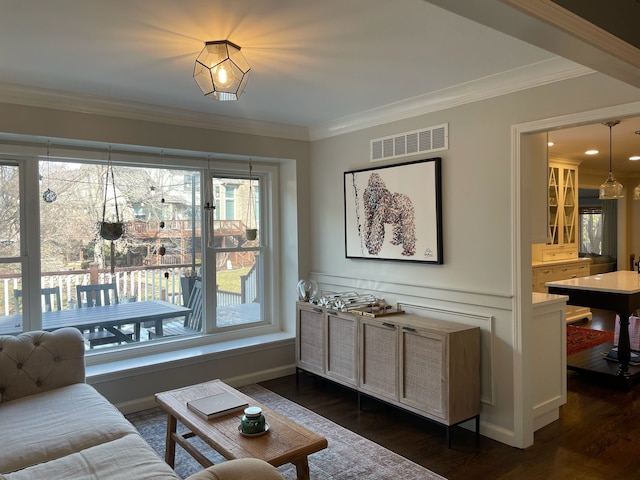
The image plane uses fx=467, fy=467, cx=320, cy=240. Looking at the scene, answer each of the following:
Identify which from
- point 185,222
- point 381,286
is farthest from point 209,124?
point 381,286

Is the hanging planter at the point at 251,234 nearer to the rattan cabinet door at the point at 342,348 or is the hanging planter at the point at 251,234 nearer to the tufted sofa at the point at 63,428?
the rattan cabinet door at the point at 342,348

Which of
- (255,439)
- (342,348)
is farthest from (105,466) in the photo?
(342,348)

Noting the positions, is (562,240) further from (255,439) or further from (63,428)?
(63,428)

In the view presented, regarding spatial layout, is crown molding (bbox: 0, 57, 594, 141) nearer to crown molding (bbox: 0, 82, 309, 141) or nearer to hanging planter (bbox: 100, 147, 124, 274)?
crown molding (bbox: 0, 82, 309, 141)

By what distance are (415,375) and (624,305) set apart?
90.5 inches

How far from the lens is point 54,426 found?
236cm

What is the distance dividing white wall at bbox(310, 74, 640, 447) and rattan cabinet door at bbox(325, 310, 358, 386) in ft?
1.79

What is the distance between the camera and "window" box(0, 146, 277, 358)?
356 centimetres

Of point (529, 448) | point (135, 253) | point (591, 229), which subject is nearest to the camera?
point (529, 448)

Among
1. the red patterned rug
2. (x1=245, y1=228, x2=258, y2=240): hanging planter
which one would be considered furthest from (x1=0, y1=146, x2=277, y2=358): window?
the red patterned rug

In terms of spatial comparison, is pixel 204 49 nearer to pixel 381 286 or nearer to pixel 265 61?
pixel 265 61

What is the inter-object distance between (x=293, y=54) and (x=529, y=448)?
2.86 m

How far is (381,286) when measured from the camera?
4.02m

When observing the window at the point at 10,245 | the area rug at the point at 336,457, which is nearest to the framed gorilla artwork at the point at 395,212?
the area rug at the point at 336,457
